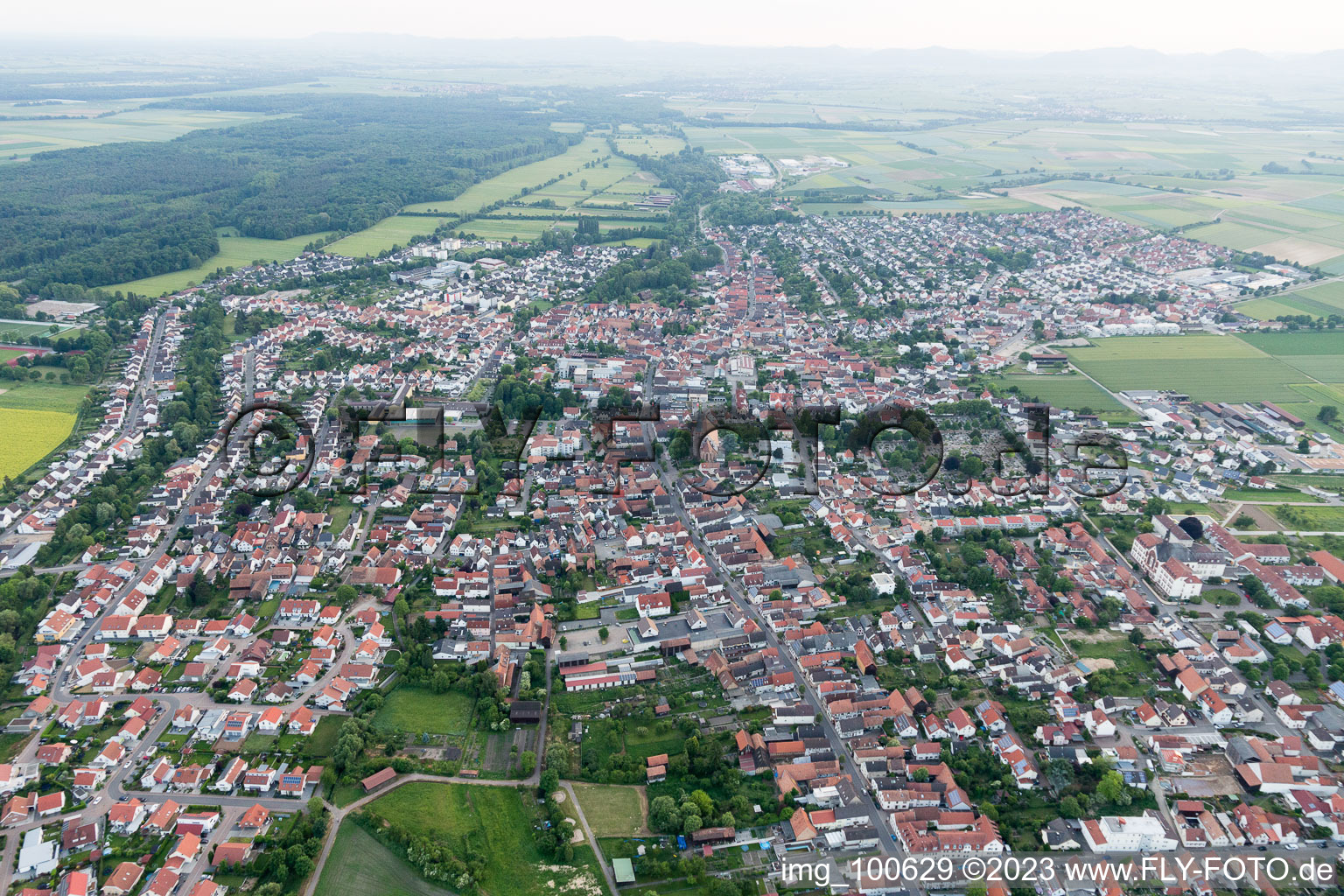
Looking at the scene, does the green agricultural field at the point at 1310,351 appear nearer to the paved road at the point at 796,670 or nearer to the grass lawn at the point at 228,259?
the paved road at the point at 796,670

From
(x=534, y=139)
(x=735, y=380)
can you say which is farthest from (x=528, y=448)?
(x=534, y=139)

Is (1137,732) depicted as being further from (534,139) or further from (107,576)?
(534,139)

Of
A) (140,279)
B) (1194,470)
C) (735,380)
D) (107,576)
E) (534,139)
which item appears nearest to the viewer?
(107,576)

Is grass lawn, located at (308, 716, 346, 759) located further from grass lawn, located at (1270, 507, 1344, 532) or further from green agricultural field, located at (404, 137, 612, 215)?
green agricultural field, located at (404, 137, 612, 215)

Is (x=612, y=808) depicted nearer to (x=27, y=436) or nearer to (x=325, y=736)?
(x=325, y=736)

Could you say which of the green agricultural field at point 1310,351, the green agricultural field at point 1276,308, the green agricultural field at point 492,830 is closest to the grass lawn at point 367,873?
the green agricultural field at point 492,830

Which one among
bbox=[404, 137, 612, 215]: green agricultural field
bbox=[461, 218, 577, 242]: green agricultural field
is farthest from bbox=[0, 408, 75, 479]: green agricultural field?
bbox=[404, 137, 612, 215]: green agricultural field

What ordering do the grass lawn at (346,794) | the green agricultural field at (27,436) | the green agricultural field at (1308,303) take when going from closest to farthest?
the grass lawn at (346,794)
the green agricultural field at (27,436)
the green agricultural field at (1308,303)
